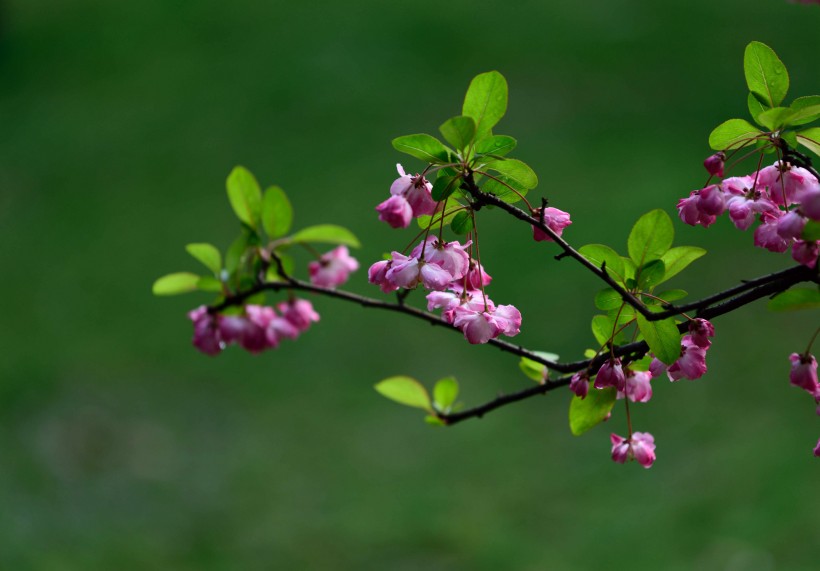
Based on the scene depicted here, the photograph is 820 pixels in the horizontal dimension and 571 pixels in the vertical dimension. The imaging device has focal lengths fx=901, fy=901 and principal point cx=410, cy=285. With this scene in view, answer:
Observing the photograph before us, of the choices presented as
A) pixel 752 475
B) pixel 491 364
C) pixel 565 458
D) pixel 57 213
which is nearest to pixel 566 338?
pixel 491 364

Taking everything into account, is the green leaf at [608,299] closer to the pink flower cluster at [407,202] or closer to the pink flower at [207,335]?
the pink flower cluster at [407,202]

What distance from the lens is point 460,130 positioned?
68 centimetres

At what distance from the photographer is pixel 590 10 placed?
597 centimetres

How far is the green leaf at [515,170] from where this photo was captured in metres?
0.72

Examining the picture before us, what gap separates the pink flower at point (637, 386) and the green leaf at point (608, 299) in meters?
0.07

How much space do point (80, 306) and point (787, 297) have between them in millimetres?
3636

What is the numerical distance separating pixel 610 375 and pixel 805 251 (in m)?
0.18

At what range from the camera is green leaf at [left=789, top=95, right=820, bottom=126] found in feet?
2.12

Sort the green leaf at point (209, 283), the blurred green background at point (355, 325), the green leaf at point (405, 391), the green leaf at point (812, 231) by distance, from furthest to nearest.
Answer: the blurred green background at point (355, 325), the green leaf at point (405, 391), the green leaf at point (209, 283), the green leaf at point (812, 231)

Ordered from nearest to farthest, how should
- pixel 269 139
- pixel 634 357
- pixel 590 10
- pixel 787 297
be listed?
pixel 787 297 < pixel 634 357 < pixel 269 139 < pixel 590 10

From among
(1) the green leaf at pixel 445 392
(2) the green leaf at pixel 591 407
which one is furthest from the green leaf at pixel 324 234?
(2) the green leaf at pixel 591 407

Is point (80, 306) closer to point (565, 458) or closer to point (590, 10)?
point (565, 458)

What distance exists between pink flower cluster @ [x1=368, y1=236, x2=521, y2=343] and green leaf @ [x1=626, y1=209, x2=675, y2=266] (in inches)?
4.5

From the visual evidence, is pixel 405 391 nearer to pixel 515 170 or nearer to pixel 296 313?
pixel 296 313
